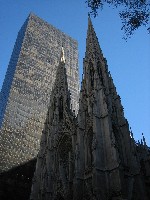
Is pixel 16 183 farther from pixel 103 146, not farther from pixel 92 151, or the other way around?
pixel 103 146

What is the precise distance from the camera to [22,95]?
45438 mm

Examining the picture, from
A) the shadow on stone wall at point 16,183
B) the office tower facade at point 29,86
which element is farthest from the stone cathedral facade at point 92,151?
the office tower facade at point 29,86

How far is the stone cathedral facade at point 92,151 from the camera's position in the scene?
63.0 ft

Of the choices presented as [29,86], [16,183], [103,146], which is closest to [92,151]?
[103,146]

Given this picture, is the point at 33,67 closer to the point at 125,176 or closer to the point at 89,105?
the point at 89,105

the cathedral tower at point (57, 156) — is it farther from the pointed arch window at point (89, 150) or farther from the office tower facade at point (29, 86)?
the office tower facade at point (29, 86)

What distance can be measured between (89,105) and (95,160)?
7.24m

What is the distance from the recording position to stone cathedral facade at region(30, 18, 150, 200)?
19188 millimetres

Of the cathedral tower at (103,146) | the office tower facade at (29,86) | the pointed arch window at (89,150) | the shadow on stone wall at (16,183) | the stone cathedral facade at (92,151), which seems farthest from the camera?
the office tower facade at (29,86)

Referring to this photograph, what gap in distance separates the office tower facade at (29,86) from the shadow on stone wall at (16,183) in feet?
8.43

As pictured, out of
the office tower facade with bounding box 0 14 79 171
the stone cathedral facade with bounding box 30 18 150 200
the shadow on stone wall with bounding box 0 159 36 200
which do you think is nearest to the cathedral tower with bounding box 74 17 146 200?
the stone cathedral facade with bounding box 30 18 150 200

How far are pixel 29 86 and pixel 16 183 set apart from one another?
66.3 ft

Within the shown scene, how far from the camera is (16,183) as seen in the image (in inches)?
1223

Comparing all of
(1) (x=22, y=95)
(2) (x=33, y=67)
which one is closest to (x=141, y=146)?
(1) (x=22, y=95)
